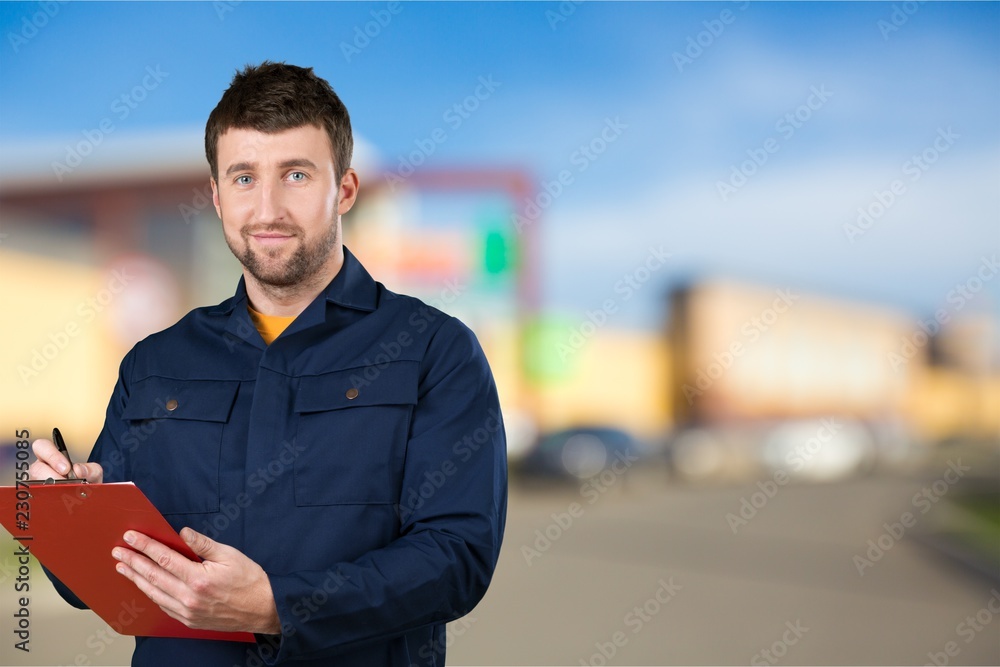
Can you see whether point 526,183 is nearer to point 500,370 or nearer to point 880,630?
point 500,370

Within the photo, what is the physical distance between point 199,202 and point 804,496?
1378 centimetres

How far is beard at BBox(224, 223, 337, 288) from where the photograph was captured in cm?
180

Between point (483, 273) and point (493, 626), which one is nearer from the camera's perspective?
point (493, 626)

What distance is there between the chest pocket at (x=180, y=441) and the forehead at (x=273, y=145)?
436mm

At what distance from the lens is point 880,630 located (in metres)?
6.64

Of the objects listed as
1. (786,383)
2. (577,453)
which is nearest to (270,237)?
(577,453)

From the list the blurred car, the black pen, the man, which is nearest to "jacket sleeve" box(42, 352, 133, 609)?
the man

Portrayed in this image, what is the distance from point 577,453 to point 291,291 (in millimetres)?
17540

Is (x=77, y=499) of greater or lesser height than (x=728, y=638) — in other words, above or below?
above

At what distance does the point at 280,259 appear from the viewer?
1.81m

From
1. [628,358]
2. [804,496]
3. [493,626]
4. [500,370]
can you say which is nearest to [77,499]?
[493,626]

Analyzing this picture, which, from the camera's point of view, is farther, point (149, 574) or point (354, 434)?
point (354, 434)

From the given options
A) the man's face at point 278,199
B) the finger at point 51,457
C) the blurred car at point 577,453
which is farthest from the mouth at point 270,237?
the blurred car at point 577,453

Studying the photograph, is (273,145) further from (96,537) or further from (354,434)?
(96,537)
